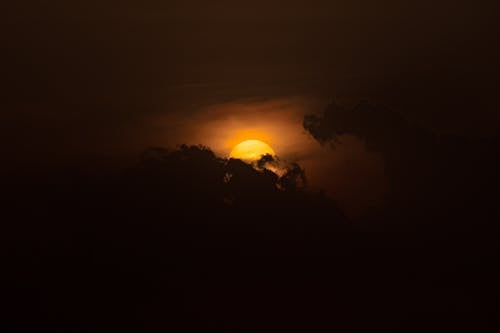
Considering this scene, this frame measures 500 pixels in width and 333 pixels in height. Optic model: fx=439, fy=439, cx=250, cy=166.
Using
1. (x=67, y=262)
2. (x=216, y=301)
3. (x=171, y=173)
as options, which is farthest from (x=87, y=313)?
(x=171, y=173)

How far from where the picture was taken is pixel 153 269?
13234 mm

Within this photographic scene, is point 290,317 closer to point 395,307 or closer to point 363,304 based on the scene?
point 363,304

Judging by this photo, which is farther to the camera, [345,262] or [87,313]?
[345,262]

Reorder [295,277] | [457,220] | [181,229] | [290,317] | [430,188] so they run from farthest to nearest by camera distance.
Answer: [430,188] < [457,220] < [181,229] < [295,277] < [290,317]

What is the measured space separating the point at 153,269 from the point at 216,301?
2.24 meters

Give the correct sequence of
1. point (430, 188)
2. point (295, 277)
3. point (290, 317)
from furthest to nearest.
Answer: point (430, 188), point (295, 277), point (290, 317)

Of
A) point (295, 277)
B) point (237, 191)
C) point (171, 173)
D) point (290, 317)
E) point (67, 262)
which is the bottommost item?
point (290, 317)

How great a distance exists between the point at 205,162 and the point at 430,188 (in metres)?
8.59

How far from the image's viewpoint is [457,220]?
603 inches

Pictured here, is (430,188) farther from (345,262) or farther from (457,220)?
(345,262)

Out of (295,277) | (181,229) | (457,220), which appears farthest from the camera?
(457,220)

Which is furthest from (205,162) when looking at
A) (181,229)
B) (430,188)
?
(430,188)

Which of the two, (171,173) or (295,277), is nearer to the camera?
(295,277)

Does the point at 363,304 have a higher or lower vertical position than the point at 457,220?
lower
